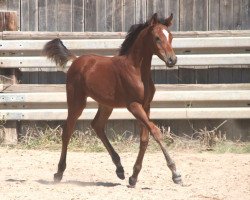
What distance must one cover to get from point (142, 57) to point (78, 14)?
3.16 meters

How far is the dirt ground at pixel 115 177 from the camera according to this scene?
656 cm

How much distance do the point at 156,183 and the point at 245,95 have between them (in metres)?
2.90

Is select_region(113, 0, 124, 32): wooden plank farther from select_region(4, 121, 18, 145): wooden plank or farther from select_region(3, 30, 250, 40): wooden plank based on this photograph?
select_region(4, 121, 18, 145): wooden plank

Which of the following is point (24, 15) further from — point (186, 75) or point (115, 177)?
point (115, 177)

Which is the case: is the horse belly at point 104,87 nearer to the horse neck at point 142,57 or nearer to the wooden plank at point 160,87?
the horse neck at point 142,57

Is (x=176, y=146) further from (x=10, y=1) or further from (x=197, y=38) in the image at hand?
(x=10, y=1)

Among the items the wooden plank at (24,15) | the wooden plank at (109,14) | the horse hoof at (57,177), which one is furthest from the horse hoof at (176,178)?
the wooden plank at (24,15)

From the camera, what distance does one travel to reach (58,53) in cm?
804

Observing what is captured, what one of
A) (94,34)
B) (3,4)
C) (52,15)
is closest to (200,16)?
(94,34)

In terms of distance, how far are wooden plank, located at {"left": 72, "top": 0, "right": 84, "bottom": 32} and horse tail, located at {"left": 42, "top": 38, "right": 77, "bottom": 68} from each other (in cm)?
190

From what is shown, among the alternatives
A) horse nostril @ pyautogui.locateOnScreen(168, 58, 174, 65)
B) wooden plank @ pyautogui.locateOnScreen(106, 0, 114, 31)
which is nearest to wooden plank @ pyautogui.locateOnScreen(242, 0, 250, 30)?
wooden plank @ pyautogui.locateOnScreen(106, 0, 114, 31)

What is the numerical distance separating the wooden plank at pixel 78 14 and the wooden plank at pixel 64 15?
62mm

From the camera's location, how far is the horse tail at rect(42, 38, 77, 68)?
26.3 ft

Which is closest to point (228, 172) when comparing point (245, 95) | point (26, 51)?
point (245, 95)
